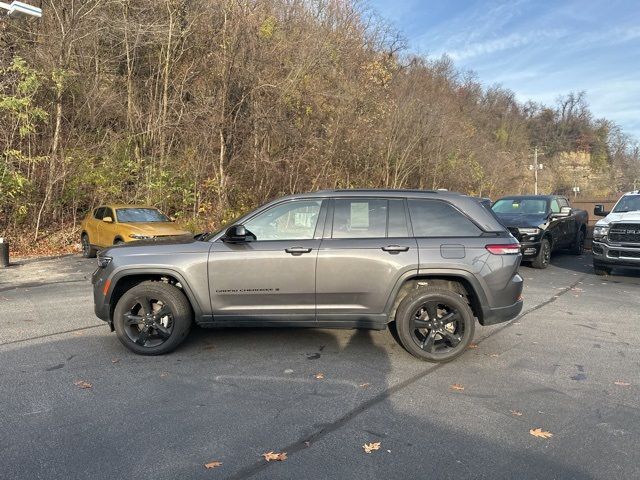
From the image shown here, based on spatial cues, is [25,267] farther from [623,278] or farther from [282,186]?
[623,278]

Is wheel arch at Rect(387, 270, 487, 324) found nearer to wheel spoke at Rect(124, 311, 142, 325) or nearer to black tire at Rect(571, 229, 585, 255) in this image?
wheel spoke at Rect(124, 311, 142, 325)

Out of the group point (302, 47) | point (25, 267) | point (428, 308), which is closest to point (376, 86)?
point (302, 47)

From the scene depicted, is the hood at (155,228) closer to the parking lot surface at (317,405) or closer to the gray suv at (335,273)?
the parking lot surface at (317,405)

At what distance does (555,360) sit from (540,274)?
6623 millimetres

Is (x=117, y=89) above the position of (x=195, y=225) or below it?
above

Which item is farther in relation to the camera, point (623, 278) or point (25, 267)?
point (25, 267)

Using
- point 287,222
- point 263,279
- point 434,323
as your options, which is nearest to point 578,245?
point 434,323

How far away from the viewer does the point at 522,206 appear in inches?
526

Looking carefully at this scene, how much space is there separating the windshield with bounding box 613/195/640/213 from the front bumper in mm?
1289

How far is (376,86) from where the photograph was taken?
24.3 meters

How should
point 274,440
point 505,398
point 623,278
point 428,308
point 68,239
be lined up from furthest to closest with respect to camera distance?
point 68,239 → point 623,278 → point 428,308 → point 505,398 → point 274,440

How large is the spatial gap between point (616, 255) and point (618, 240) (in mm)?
324

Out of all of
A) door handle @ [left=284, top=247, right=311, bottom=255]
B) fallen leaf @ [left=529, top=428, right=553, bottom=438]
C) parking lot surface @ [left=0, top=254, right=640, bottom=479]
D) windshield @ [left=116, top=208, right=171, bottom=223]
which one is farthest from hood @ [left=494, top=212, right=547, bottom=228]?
windshield @ [left=116, top=208, right=171, bottom=223]

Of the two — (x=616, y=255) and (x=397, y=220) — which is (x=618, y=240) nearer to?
(x=616, y=255)
